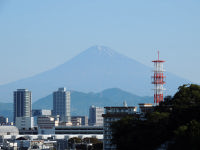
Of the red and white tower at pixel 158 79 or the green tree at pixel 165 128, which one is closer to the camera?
the green tree at pixel 165 128

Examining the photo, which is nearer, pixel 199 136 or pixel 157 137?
pixel 199 136

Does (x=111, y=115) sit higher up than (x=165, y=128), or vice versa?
(x=111, y=115)

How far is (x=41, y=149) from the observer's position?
16200 centimetres

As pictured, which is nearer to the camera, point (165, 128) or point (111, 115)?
point (165, 128)

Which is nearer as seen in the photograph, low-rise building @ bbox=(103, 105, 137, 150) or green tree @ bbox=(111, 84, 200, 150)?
green tree @ bbox=(111, 84, 200, 150)

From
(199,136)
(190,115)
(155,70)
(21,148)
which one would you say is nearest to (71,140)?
(21,148)

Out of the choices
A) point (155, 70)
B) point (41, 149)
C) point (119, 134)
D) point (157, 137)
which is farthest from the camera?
point (41, 149)

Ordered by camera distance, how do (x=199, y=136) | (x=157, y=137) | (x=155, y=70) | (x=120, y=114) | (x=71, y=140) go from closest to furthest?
(x=199, y=136), (x=157, y=137), (x=155, y=70), (x=120, y=114), (x=71, y=140)

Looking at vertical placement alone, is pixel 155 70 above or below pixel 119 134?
above

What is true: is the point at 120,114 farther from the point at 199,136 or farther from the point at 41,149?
the point at 199,136

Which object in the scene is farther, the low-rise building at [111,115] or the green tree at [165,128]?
the low-rise building at [111,115]

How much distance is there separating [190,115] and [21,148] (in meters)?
81.3

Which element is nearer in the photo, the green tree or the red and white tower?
the green tree

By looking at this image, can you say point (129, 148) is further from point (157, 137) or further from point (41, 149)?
point (41, 149)
